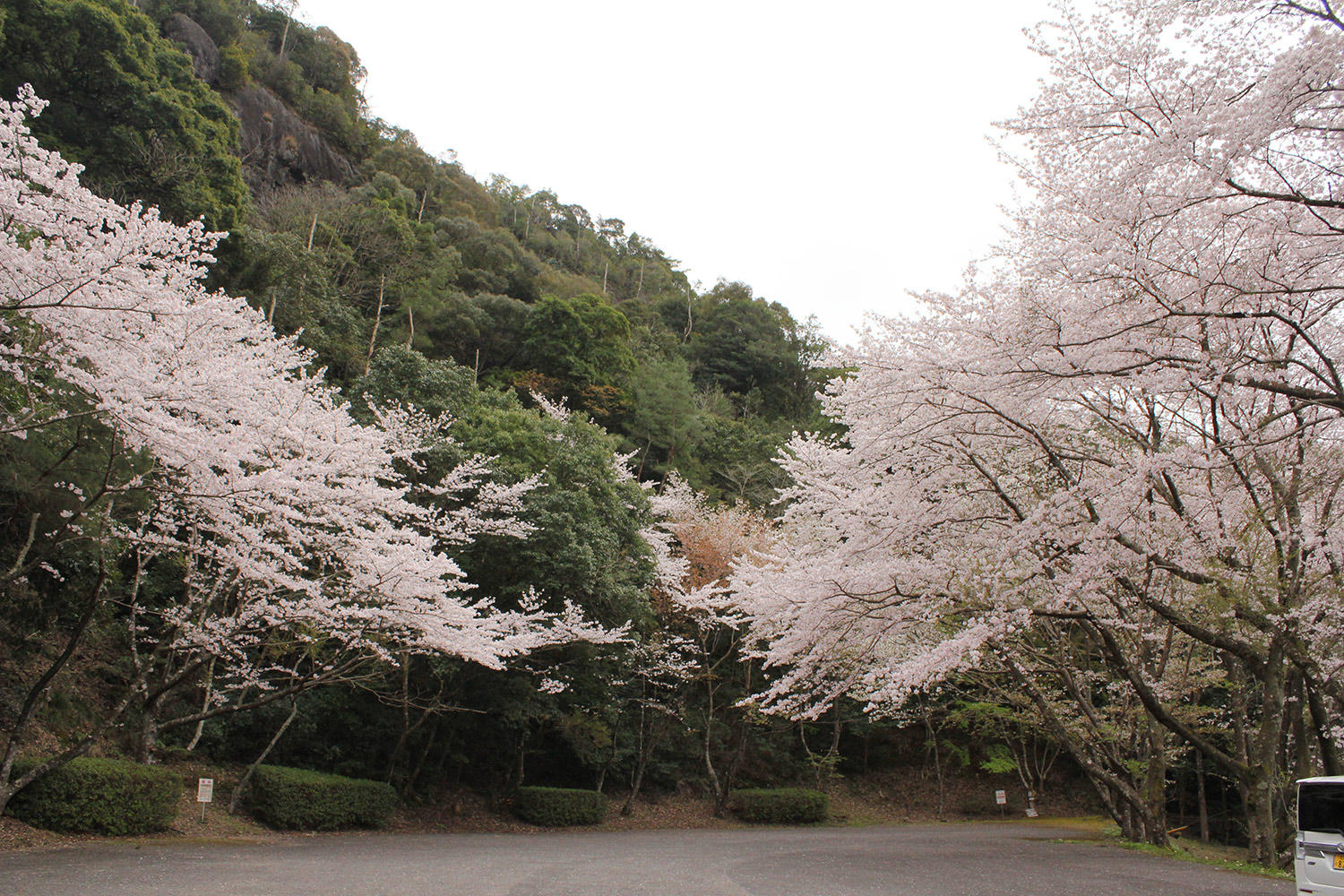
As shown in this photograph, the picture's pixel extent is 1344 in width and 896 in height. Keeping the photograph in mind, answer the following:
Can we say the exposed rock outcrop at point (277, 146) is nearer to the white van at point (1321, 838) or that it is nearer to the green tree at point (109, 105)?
the green tree at point (109, 105)

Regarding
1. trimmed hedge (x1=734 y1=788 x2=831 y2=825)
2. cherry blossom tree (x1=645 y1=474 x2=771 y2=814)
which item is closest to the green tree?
cherry blossom tree (x1=645 y1=474 x2=771 y2=814)

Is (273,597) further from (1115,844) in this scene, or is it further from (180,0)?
(180,0)

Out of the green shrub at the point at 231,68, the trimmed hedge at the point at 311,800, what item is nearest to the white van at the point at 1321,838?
the trimmed hedge at the point at 311,800

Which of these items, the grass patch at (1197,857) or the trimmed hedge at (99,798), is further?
the grass patch at (1197,857)

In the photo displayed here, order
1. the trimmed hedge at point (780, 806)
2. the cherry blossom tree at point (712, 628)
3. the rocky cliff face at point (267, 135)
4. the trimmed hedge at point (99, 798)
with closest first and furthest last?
the trimmed hedge at point (99, 798), the cherry blossom tree at point (712, 628), the trimmed hedge at point (780, 806), the rocky cliff face at point (267, 135)

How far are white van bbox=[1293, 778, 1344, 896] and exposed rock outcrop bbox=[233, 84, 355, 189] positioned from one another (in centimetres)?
3030

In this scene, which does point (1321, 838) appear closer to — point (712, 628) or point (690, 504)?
point (712, 628)

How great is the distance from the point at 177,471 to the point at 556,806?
33.4 ft

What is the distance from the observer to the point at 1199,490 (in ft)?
25.8

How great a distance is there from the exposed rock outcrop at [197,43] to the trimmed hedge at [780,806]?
1098 inches

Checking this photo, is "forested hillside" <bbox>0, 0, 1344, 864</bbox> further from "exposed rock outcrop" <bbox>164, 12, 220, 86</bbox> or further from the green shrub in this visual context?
the green shrub

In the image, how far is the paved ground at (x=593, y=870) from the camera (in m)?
6.23

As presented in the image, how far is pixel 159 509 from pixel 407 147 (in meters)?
31.4

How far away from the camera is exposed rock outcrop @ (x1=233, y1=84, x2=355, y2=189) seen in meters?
27.3
